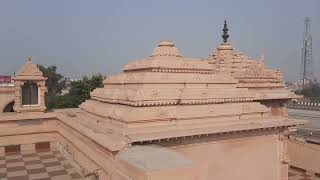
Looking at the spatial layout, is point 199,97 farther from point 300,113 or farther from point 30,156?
point 300,113

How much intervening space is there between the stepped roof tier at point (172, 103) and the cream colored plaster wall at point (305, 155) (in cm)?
343

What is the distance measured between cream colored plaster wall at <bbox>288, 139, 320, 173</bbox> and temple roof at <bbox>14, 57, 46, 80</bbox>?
35.5 ft

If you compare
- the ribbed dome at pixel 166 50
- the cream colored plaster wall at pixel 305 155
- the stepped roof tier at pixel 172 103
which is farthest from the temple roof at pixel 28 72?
the cream colored plaster wall at pixel 305 155

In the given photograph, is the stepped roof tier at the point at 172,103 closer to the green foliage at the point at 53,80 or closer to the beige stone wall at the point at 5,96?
the beige stone wall at the point at 5,96

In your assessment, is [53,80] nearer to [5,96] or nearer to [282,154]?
[5,96]

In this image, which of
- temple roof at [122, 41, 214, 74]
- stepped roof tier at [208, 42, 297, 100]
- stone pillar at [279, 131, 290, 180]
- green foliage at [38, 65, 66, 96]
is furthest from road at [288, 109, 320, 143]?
green foliage at [38, 65, 66, 96]

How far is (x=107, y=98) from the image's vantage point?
32.0 feet

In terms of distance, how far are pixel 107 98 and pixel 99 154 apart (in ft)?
8.30

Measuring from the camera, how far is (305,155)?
13172 millimetres

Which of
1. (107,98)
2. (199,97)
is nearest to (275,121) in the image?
(199,97)

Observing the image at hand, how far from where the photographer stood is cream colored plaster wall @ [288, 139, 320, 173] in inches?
500

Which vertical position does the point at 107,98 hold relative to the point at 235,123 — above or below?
above

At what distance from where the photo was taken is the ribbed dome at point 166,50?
999cm

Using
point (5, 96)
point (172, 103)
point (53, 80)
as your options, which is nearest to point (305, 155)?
point (172, 103)
